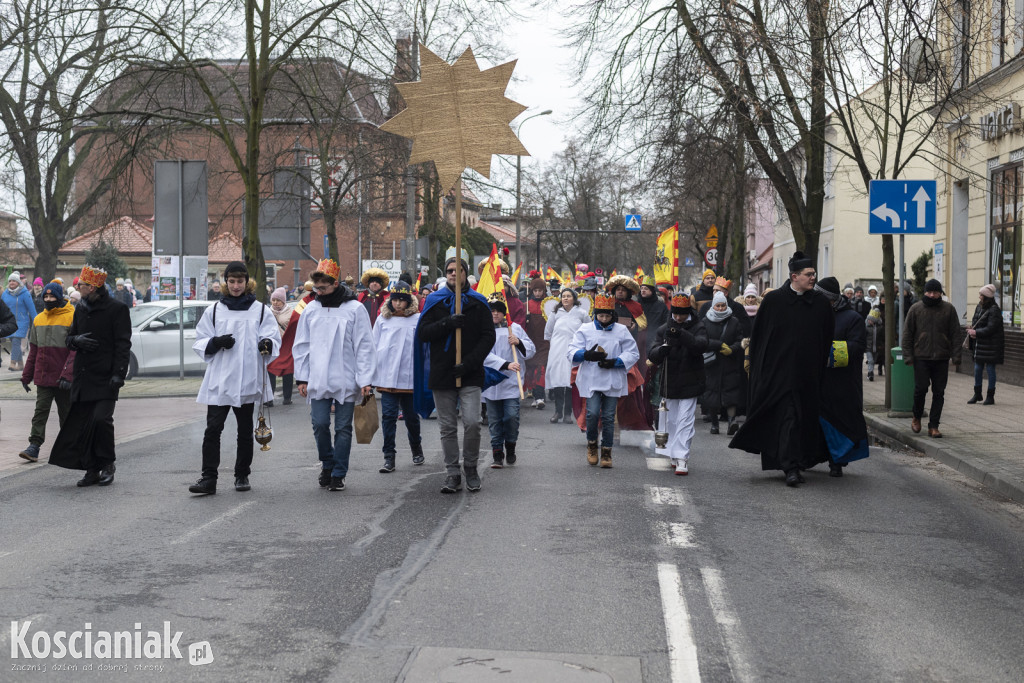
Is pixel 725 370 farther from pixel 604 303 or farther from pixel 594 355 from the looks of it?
pixel 594 355

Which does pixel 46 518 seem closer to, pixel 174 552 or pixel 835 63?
pixel 174 552

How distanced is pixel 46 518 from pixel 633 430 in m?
6.50

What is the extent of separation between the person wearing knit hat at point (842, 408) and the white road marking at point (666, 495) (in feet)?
5.30

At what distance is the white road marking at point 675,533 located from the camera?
7605 millimetres

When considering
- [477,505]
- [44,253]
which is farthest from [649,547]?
[44,253]

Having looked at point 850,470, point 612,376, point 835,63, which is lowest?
point 850,470

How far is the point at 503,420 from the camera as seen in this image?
11.7 meters

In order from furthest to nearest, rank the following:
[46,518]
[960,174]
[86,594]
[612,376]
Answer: [960,174], [612,376], [46,518], [86,594]

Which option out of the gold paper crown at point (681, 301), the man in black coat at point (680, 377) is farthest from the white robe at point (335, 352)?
the gold paper crown at point (681, 301)

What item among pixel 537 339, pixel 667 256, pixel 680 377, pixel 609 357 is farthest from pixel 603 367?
pixel 667 256

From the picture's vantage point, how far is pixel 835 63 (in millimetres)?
17078

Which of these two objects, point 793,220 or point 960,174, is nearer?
point 793,220

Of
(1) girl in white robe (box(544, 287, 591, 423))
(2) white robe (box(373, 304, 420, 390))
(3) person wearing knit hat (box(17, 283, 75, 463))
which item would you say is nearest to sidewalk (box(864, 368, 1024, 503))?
(1) girl in white robe (box(544, 287, 591, 423))

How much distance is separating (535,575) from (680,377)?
496cm
